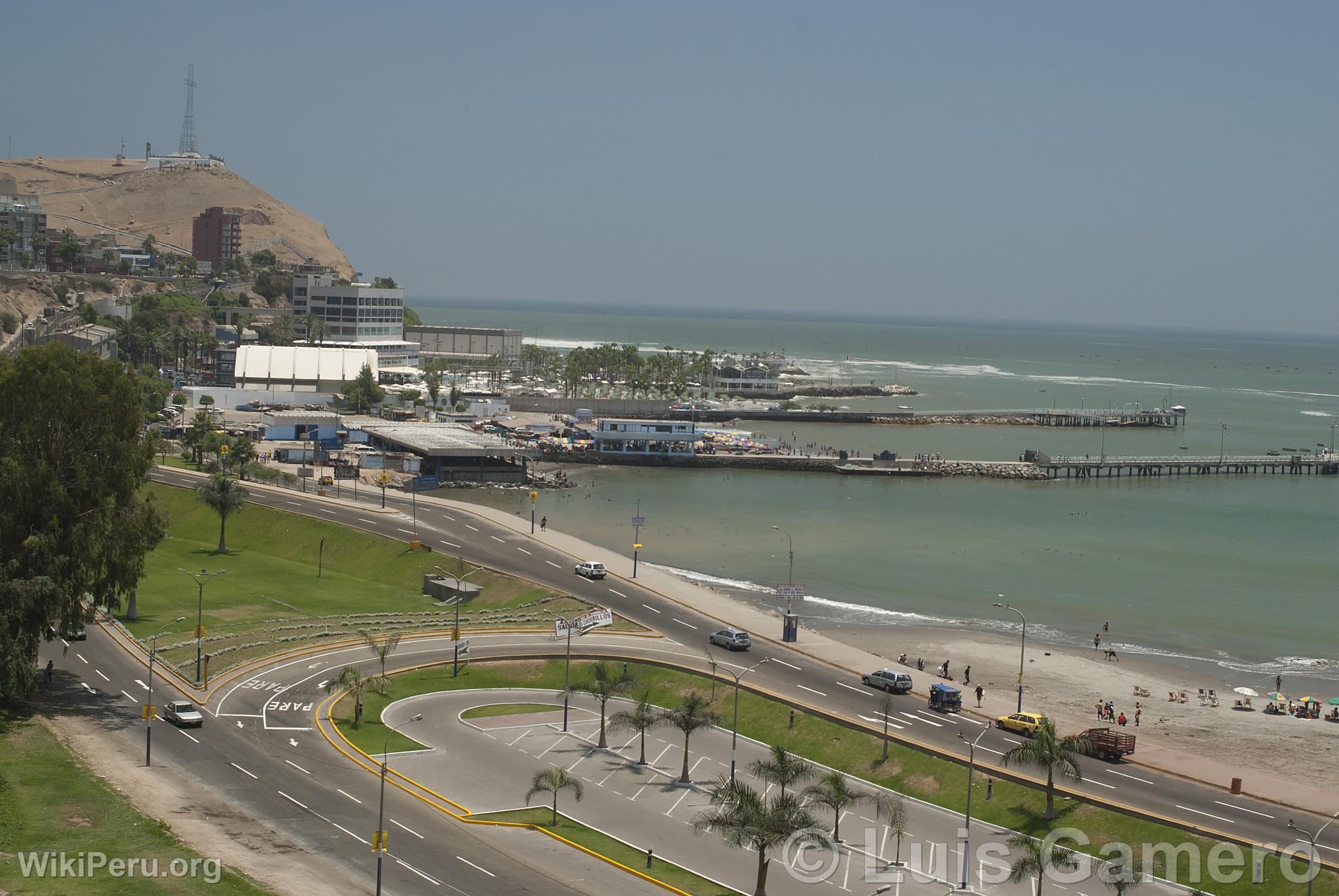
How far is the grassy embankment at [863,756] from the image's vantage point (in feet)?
131

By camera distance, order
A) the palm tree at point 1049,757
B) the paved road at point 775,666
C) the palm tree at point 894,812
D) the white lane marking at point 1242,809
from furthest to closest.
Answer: the palm tree at point 1049,757 < the paved road at point 775,666 < the white lane marking at point 1242,809 < the palm tree at point 894,812

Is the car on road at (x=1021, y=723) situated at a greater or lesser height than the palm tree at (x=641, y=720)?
greater

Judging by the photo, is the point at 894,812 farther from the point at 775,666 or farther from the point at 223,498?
the point at 223,498

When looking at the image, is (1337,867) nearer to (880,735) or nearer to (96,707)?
(880,735)

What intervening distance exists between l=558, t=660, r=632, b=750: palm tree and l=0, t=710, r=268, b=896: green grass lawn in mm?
17104

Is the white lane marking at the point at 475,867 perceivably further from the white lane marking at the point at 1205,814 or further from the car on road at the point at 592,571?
the car on road at the point at 592,571

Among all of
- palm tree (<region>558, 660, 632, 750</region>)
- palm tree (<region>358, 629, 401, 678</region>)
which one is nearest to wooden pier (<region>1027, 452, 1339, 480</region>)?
palm tree (<region>558, 660, 632, 750</region>)

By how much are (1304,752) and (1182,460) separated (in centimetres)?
10412

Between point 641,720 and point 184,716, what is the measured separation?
54.2 ft

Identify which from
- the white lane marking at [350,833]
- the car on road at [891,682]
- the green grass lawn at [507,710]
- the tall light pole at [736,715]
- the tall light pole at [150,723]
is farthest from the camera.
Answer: the car on road at [891,682]

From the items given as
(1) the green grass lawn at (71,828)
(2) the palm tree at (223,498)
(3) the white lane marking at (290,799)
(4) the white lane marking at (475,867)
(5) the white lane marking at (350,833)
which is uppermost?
(2) the palm tree at (223,498)

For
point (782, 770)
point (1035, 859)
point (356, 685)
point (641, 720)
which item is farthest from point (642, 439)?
point (1035, 859)

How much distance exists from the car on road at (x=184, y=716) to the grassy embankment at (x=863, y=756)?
16.6 ft

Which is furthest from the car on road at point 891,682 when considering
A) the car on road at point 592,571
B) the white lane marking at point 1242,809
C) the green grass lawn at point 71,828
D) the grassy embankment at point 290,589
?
the green grass lawn at point 71,828
